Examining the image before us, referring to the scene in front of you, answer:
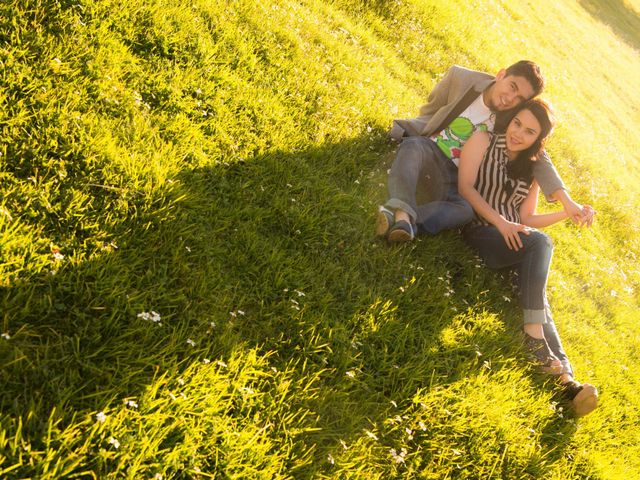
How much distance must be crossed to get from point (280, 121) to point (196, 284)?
9.13 feet

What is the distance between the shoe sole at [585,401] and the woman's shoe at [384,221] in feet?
8.33

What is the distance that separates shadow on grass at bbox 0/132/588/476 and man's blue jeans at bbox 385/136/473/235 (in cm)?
29

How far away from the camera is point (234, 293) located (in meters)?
4.18

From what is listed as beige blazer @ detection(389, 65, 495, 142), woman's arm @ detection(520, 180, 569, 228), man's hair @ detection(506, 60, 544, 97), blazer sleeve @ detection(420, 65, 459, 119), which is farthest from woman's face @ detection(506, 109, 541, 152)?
blazer sleeve @ detection(420, 65, 459, 119)

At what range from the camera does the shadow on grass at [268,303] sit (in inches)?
126

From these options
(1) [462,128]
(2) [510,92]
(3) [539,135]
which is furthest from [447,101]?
(3) [539,135]

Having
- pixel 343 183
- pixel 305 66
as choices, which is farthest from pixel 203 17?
pixel 343 183

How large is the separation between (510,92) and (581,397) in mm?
3676

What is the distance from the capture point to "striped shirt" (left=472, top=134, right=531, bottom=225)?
21.0 ft

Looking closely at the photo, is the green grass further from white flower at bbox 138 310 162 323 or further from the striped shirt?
the striped shirt

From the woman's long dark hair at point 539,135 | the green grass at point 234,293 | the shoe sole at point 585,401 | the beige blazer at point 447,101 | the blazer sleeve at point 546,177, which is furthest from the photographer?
the beige blazer at point 447,101

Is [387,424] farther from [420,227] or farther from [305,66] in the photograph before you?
[305,66]

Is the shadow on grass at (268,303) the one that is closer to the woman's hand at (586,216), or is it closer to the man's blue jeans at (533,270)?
the man's blue jeans at (533,270)

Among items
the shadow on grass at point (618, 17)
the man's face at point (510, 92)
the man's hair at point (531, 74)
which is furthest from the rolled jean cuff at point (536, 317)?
the shadow on grass at point (618, 17)
